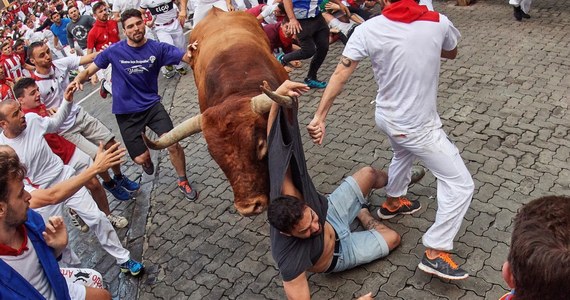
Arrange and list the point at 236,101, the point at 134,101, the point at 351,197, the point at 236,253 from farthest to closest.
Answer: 1. the point at 134,101
2. the point at 236,253
3. the point at 351,197
4. the point at 236,101

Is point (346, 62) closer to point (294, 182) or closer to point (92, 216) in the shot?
point (294, 182)

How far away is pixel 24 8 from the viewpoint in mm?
22141

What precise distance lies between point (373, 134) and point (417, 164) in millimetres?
1097

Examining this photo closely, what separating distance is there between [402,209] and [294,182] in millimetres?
1749

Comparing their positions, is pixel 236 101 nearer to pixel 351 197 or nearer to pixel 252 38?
pixel 351 197

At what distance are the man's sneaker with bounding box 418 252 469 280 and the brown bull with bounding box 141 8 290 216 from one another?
1463mm

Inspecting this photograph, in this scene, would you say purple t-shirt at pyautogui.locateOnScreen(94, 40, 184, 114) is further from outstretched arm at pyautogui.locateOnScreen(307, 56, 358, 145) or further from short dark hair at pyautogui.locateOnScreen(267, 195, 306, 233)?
short dark hair at pyautogui.locateOnScreen(267, 195, 306, 233)

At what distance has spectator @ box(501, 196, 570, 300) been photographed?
174 cm

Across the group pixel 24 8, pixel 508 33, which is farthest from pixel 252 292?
pixel 24 8

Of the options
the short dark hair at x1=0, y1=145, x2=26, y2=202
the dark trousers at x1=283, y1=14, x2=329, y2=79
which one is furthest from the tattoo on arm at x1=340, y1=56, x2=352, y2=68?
the dark trousers at x1=283, y1=14, x2=329, y2=79

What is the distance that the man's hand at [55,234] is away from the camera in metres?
3.61

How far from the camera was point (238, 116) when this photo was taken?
13.5 ft

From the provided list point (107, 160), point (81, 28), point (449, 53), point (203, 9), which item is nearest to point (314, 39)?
point (203, 9)

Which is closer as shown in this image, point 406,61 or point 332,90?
point 406,61
